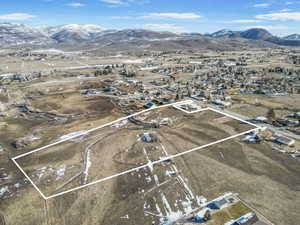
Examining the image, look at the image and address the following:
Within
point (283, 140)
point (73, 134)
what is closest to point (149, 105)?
point (73, 134)

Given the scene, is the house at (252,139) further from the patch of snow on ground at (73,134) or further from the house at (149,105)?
the patch of snow on ground at (73,134)

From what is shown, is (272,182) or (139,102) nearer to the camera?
(272,182)

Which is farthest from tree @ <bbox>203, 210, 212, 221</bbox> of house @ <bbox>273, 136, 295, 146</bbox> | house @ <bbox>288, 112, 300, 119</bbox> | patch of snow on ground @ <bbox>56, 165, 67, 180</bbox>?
house @ <bbox>288, 112, 300, 119</bbox>

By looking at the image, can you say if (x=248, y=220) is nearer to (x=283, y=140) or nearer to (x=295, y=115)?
(x=283, y=140)

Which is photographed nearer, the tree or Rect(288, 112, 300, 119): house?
the tree

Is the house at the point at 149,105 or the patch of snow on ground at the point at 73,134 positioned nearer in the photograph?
the patch of snow on ground at the point at 73,134

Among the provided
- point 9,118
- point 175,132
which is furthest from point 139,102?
point 9,118

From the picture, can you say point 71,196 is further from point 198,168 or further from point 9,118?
point 9,118

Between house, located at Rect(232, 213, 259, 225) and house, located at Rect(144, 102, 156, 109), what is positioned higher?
house, located at Rect(232, 213, 259, 225)

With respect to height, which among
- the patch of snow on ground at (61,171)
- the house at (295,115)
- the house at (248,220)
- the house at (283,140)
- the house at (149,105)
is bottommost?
the patch of snow on ground at (61,171)

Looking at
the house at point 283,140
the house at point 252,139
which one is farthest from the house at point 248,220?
the house at point 283,140

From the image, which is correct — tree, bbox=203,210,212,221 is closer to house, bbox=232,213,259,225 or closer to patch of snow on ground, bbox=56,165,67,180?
house, bbox=232,213,259,225
